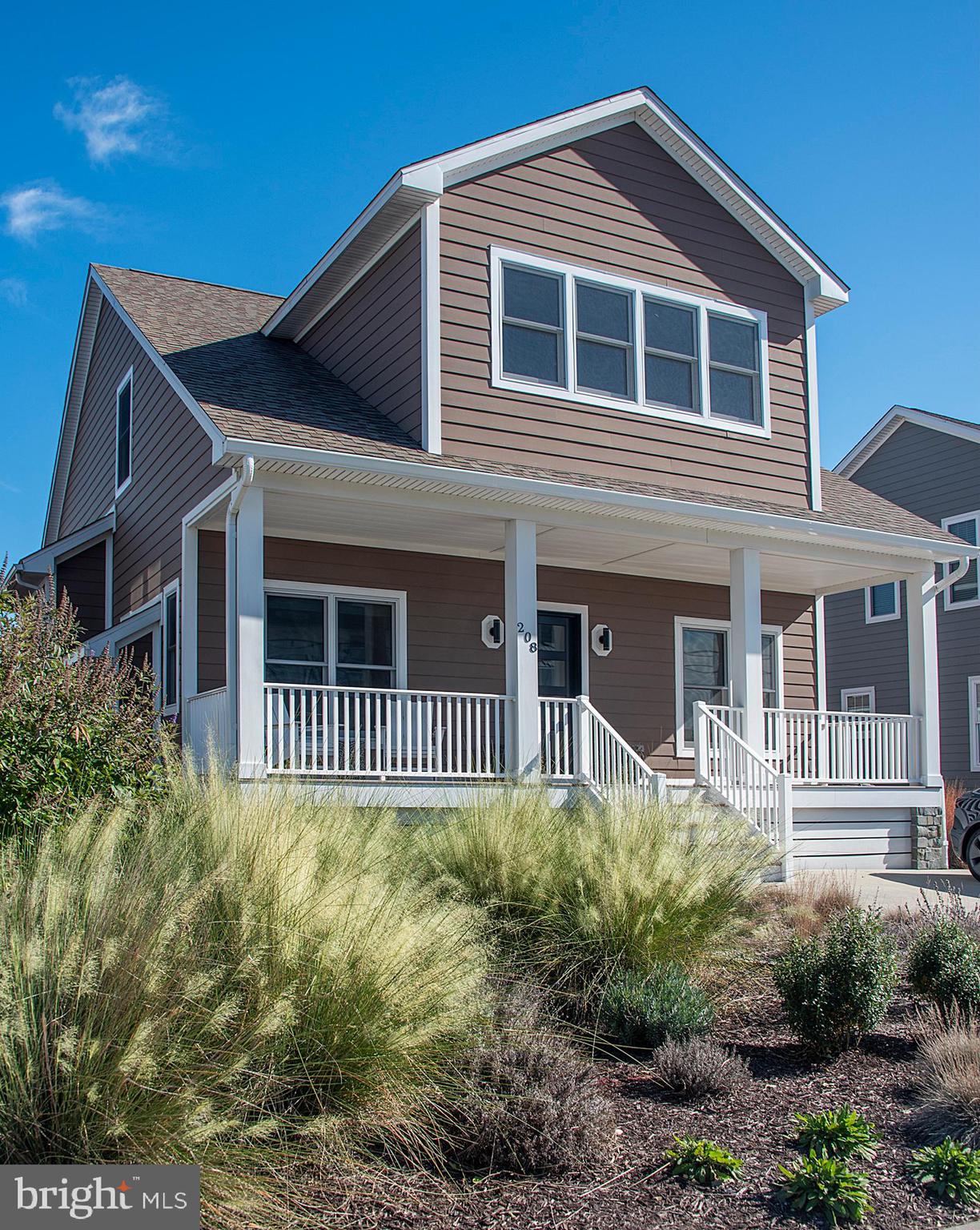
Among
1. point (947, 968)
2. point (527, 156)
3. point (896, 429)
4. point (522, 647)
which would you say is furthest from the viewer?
point (896, 429)

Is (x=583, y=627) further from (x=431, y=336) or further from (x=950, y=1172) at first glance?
(x=950, y=1172)

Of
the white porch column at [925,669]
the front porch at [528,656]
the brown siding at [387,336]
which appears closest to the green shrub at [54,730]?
the front porch at [528,656]

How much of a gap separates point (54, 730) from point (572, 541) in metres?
7.21

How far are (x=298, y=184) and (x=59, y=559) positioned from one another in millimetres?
7097

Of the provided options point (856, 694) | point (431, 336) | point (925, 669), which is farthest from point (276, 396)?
point (856, 694)

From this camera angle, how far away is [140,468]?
13.7 metres

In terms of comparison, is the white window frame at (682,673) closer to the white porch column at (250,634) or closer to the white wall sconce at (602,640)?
the white wall sconce at (602,640)

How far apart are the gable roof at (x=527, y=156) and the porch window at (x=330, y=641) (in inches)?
143

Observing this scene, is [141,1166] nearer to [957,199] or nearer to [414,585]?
[414,585]

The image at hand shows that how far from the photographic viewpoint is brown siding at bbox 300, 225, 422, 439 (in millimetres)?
11188

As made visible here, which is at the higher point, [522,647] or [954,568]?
[954,568]

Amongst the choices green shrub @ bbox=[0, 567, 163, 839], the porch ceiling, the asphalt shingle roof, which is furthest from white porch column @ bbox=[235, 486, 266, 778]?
green shrub @ bbox=[0, 567, 163, 839]

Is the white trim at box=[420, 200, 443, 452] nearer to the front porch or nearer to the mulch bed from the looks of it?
the front porch

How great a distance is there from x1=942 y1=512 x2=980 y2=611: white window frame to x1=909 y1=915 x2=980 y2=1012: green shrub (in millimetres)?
14145
